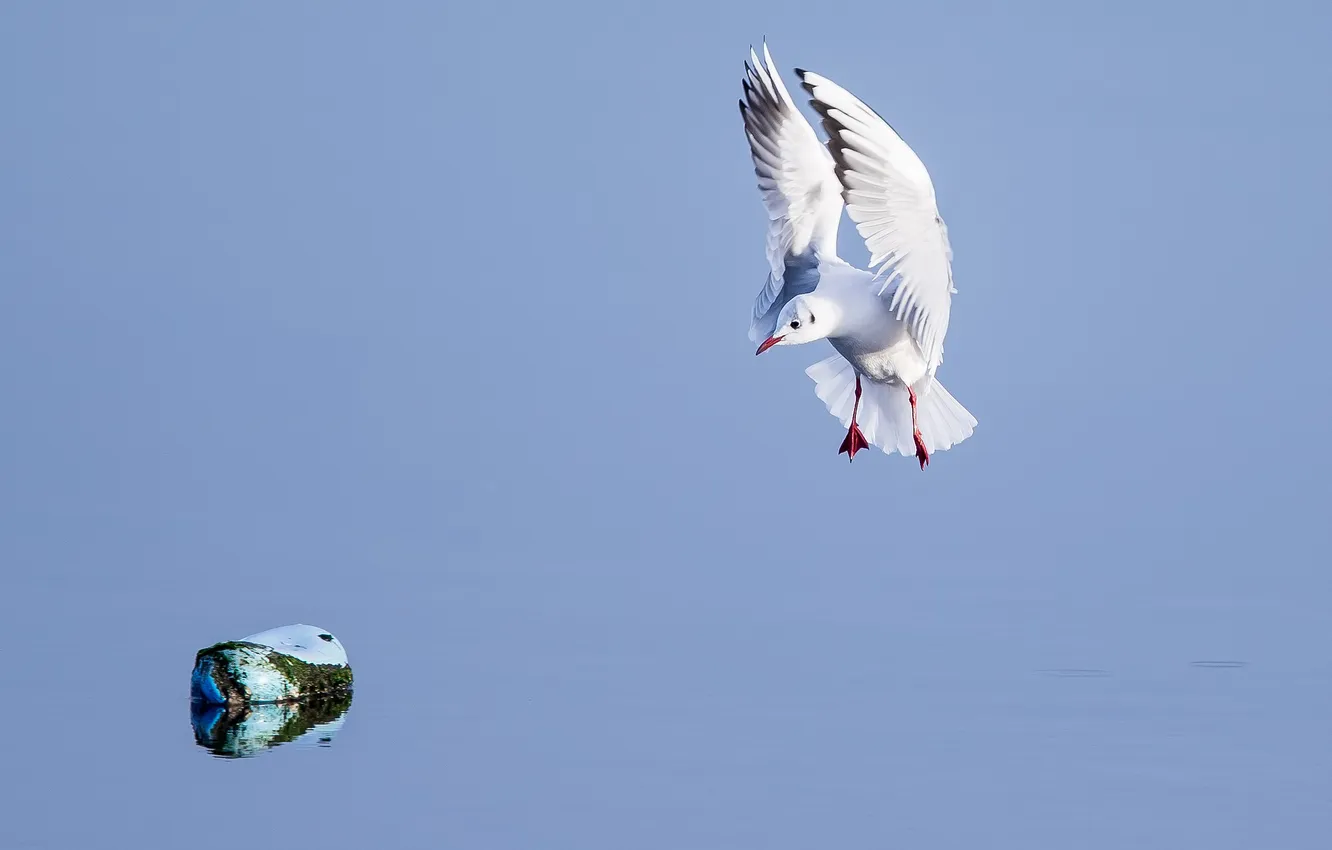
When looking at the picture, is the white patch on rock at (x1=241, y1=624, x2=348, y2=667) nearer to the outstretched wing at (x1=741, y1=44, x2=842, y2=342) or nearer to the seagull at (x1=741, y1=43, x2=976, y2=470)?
the seagull at (x1=741, y1=43, x2=976, y2=470)

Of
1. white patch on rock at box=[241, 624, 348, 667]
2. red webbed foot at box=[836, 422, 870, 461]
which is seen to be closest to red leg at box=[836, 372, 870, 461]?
red webbed foot at box=[836, 422, 870, 461]

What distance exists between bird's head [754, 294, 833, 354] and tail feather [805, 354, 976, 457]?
1.13m

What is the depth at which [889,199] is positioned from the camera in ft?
25.1

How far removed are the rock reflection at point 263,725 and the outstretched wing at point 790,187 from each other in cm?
267

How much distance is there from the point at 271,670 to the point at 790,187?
3199 millimetres

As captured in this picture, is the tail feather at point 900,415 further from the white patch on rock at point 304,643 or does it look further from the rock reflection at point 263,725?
the rock reflection at point 263,725

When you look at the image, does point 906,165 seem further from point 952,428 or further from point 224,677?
point 224,677

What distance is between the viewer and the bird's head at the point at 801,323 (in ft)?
26.7

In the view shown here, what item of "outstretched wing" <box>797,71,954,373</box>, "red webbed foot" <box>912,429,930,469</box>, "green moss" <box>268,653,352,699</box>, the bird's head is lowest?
"green moss" <box>268,653,352,699</box>

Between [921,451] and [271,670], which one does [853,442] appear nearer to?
[921,451]

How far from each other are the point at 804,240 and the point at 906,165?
5.05ft

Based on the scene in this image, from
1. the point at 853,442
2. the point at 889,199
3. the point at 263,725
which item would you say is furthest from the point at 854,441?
the point at 263,725

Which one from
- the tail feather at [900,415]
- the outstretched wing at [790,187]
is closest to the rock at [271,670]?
the outstretched wing at [790,187]

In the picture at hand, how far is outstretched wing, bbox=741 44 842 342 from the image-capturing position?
913cm
